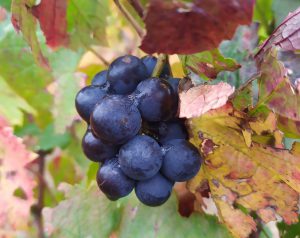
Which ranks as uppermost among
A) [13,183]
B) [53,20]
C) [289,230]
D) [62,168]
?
[53,20]

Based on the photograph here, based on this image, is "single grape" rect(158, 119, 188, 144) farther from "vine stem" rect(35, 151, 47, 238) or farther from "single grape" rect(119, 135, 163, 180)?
"vine stem" rect(35, 151, 47, 238)

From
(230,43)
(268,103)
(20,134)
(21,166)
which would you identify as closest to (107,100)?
(268,103)

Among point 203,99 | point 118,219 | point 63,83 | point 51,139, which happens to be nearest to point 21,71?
point 63,83

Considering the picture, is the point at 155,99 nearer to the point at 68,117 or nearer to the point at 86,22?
the point at 86,22

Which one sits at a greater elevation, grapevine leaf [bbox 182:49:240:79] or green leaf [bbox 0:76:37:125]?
grapevine leaf [bbox 182:49:240:79]

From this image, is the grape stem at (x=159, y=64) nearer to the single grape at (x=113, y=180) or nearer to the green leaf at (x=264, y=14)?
the single grape at (x=113, y=180)

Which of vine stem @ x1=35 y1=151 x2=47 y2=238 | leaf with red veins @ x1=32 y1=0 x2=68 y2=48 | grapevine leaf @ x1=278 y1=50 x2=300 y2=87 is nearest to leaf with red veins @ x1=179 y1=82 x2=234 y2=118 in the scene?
grapevine leaf @ x1=278 y1=50 x2=300 y2=87
